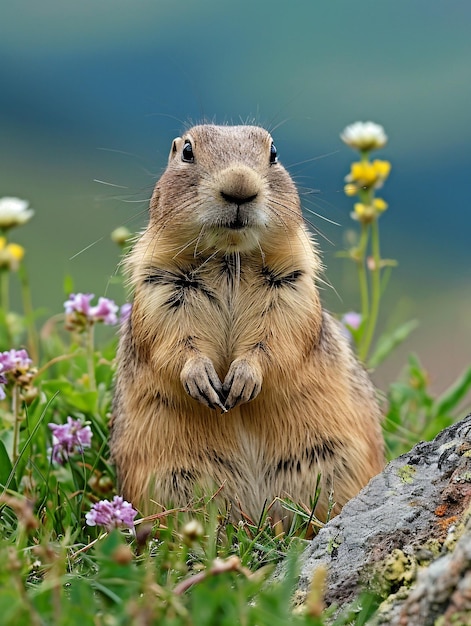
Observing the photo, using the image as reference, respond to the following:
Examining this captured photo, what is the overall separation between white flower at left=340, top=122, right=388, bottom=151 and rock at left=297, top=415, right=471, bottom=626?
3853 millimetres

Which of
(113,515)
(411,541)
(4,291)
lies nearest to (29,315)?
(4,291)

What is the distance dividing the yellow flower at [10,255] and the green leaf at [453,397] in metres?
3.61

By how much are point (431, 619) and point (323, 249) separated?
3.51 meters

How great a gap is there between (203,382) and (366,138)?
134 inches

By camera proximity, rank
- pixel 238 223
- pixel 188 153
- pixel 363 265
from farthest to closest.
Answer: pixel 363 265 < pixel 188 153 < pixel 238 223

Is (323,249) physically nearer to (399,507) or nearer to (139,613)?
(399,507)

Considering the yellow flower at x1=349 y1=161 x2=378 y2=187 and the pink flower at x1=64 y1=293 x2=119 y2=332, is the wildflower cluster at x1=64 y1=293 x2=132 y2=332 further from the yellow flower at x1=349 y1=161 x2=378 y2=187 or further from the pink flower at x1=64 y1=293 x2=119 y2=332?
the yellow flower at x1=349 y1=161 x2=378 y2=187

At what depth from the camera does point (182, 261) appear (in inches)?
211

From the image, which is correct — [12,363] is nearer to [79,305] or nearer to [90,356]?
[79,305]

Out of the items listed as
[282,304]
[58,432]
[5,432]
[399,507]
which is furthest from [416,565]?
[5,432]

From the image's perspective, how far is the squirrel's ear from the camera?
5.82 m

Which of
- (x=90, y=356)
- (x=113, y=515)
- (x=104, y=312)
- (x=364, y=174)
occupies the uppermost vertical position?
(x=364, y=174)

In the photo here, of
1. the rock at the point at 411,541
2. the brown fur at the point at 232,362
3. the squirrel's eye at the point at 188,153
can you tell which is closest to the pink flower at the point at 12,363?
the brown fur at the point at 232,362

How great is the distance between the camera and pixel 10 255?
729 cm
